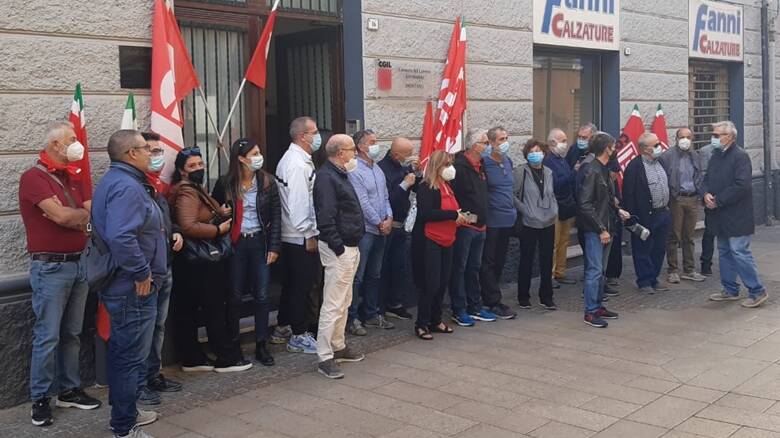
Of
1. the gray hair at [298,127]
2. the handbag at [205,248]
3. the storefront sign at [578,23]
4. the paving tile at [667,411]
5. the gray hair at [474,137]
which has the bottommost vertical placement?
the paving tile at [667,411]

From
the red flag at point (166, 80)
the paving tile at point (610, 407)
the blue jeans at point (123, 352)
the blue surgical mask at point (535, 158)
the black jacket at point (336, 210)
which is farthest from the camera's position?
the blue surgical mask at point (535, 158)

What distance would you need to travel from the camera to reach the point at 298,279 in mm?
7348

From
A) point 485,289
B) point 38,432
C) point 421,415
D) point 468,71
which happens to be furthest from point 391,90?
point 38,432

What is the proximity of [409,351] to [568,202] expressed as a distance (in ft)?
10.9

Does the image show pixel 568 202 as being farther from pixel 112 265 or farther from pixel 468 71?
pixel 112 265

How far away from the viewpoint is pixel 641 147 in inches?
394

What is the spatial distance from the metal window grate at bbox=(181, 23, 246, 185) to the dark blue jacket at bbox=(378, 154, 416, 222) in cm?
137

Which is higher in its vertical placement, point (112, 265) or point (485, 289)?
point (112, 265)

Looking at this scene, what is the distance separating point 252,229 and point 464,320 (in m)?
2.39

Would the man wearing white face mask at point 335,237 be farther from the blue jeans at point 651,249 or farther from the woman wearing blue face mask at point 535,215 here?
the blue jeans at point 651,249

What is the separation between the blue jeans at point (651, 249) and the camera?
10008 millimetres

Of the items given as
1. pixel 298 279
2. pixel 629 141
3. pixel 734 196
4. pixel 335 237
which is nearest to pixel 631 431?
pixel 335 237

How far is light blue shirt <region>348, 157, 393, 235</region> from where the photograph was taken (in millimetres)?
7648

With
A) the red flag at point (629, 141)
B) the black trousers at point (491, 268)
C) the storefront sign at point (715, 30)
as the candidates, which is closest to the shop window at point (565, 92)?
the red flag at point (629, 141)
